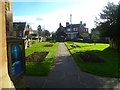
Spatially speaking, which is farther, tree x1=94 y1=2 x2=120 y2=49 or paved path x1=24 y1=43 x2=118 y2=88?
tree x1=94 y1=2 x2=120 y2=49

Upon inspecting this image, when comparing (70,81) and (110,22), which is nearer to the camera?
(70,81)

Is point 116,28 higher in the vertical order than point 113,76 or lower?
higher

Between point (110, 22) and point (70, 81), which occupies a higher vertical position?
point (110, 22)

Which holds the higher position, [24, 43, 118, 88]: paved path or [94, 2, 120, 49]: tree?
[94, 2, 120, 49]: tree

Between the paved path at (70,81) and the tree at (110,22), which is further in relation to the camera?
the tree at (110,22)

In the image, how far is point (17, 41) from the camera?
8.54 meters

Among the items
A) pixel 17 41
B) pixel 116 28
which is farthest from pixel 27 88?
pixel 116 28

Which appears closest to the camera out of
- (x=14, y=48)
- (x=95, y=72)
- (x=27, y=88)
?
(x=14, y=48)

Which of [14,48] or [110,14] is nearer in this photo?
[14,48]

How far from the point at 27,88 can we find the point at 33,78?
269cm

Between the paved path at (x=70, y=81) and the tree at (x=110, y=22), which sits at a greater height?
the tree at (x=110, y=22)

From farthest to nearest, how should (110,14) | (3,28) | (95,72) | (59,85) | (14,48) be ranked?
(110,14) < (95,72) < (59,85) < (14,48) < (3,28)

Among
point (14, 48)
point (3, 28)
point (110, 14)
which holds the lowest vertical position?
point (14, 48)

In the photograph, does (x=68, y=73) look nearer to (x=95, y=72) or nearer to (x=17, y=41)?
(x=95, y=72)
